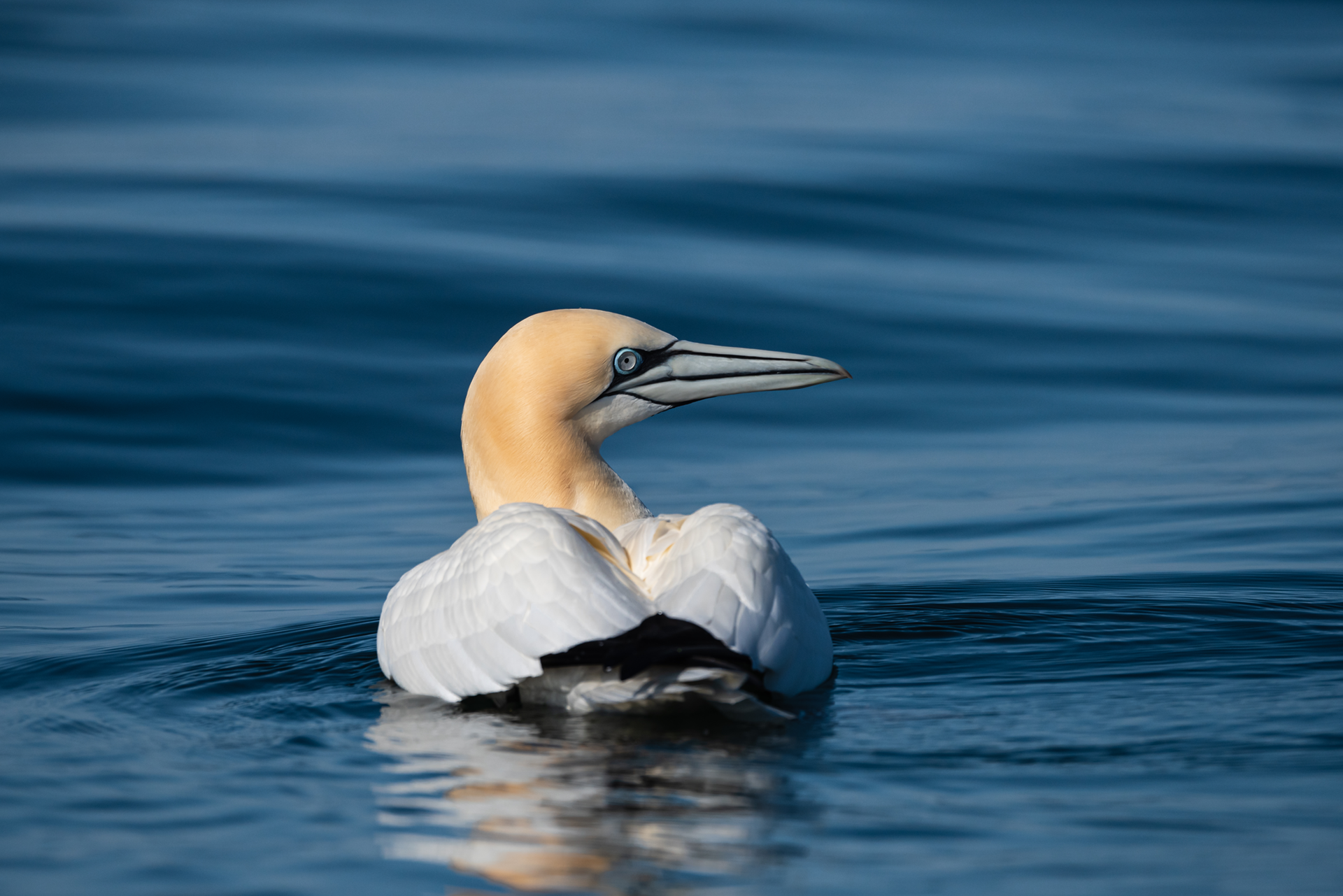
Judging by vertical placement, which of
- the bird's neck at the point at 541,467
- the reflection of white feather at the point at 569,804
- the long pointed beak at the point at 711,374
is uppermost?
the long pointed beak at the point at 711,374

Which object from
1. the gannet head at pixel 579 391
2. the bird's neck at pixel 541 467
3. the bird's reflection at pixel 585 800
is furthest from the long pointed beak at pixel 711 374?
the bird's reflection at pixel 585 800

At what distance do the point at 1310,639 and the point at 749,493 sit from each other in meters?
5.08

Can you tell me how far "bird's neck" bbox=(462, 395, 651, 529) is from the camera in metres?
7.07

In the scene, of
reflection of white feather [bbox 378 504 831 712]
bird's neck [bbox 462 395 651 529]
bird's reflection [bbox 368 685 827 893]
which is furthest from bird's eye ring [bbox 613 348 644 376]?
bird's reflection [bbox 368 685 827 893]

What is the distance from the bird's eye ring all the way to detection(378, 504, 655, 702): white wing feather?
3.92 feet

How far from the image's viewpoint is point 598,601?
17.5 ft

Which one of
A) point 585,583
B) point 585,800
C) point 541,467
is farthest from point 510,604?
point 541,467

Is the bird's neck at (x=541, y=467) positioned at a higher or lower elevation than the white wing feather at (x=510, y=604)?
higher

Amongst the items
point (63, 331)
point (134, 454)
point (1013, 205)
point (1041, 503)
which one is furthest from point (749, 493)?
point (1013, 205)

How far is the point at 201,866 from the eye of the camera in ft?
13.8

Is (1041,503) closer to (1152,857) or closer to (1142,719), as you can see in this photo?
(1142,719)

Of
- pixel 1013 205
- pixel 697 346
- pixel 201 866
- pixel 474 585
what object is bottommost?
pixel 201 866

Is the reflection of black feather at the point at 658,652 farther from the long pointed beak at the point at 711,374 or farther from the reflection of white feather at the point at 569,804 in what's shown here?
the long pointed beak at the point at 711,374

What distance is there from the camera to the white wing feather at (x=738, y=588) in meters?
5.36
